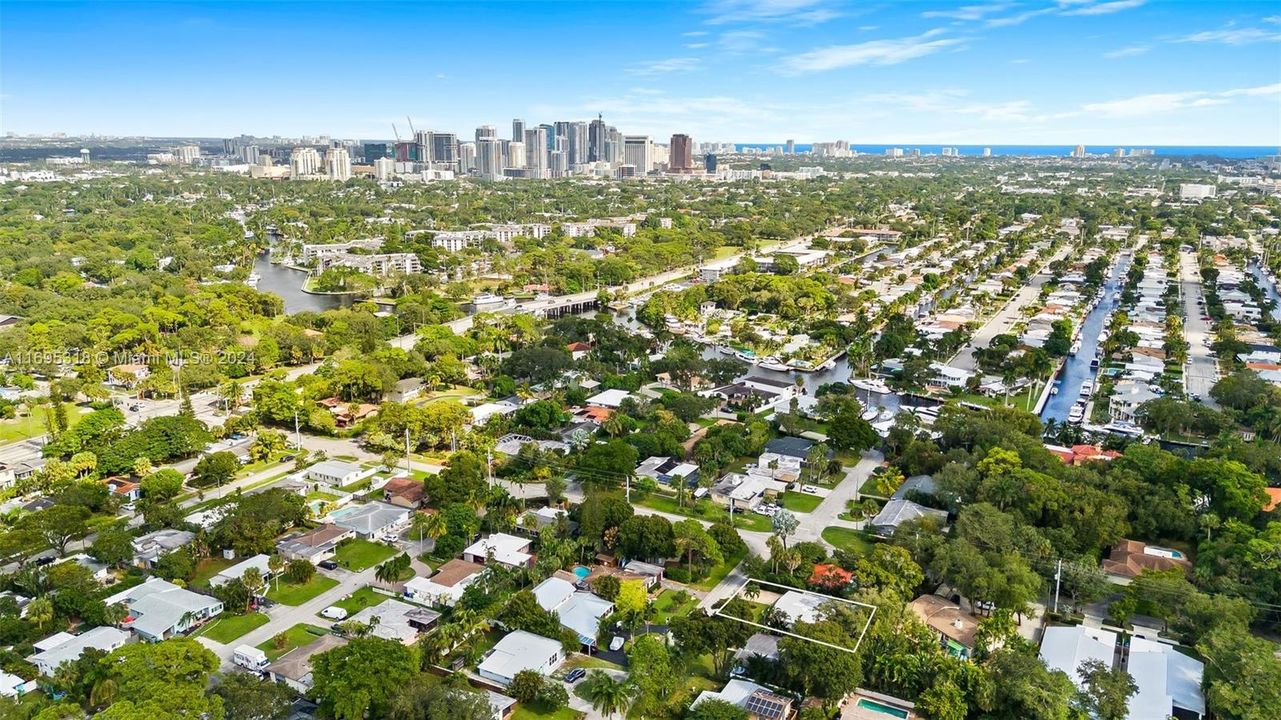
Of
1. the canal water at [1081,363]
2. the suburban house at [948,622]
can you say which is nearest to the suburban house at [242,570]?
the suburban house at [948,622]

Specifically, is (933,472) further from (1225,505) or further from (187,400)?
(187,400)

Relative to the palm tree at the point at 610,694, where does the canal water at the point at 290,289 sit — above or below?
above

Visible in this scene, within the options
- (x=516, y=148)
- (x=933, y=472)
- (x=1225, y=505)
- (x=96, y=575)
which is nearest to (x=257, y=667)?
(x=96, y=575)

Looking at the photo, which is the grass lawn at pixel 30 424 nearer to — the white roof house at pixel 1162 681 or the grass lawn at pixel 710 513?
the grass lawn at pixel 710 513

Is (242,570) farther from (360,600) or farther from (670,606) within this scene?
(670,606)

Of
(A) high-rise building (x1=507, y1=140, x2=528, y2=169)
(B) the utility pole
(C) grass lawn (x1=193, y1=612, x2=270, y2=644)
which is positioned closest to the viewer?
(C) grass lawn (x1=193, y1=612, x2=270, y2=644)

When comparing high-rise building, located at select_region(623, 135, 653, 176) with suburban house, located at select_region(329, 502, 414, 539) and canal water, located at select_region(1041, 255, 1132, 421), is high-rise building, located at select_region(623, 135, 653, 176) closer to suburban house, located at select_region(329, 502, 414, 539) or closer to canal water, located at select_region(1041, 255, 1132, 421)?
canal water, located at select_region(1041, 255, 1132, 421)

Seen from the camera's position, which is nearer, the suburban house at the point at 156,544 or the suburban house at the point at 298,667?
the suburban house at the point at 298,667

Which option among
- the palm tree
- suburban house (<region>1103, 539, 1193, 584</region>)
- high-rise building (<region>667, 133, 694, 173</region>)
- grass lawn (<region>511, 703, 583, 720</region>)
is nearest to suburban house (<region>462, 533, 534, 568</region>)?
grass lawn (<region>511, 703, 583, 720</region>)
